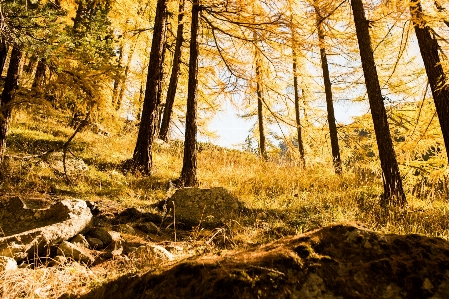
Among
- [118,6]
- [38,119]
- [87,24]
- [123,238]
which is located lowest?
[123,238]

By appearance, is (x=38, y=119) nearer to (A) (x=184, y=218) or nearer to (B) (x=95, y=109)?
(B) (x=95, y=109)

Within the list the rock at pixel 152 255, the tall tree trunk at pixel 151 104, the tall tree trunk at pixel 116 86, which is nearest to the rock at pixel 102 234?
the rock at pixel 152 255

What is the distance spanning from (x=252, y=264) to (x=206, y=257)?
0.31 metres

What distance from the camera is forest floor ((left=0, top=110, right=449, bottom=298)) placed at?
415 cm

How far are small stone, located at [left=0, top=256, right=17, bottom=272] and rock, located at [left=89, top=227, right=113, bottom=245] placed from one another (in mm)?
1237

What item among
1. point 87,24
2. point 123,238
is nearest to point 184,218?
point 123,238

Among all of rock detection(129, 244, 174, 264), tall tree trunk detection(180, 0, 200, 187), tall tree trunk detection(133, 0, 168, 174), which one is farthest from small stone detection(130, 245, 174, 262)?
tall tree trunk detection(133, 0, 168, 174)

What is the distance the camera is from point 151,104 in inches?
356

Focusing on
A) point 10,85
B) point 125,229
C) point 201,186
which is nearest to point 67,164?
point 10,85

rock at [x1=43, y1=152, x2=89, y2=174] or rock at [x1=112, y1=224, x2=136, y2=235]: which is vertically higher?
rock at [x1=43, y1=152, x2=89, y2=174]

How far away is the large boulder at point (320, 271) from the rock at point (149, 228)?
3.30 metres

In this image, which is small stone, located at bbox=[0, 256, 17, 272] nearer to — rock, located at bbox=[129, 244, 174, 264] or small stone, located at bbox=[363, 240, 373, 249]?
rock, located at bbox=[129, 244, 174, 264]

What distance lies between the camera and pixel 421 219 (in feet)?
18.6

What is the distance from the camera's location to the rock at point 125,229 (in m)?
4.73
